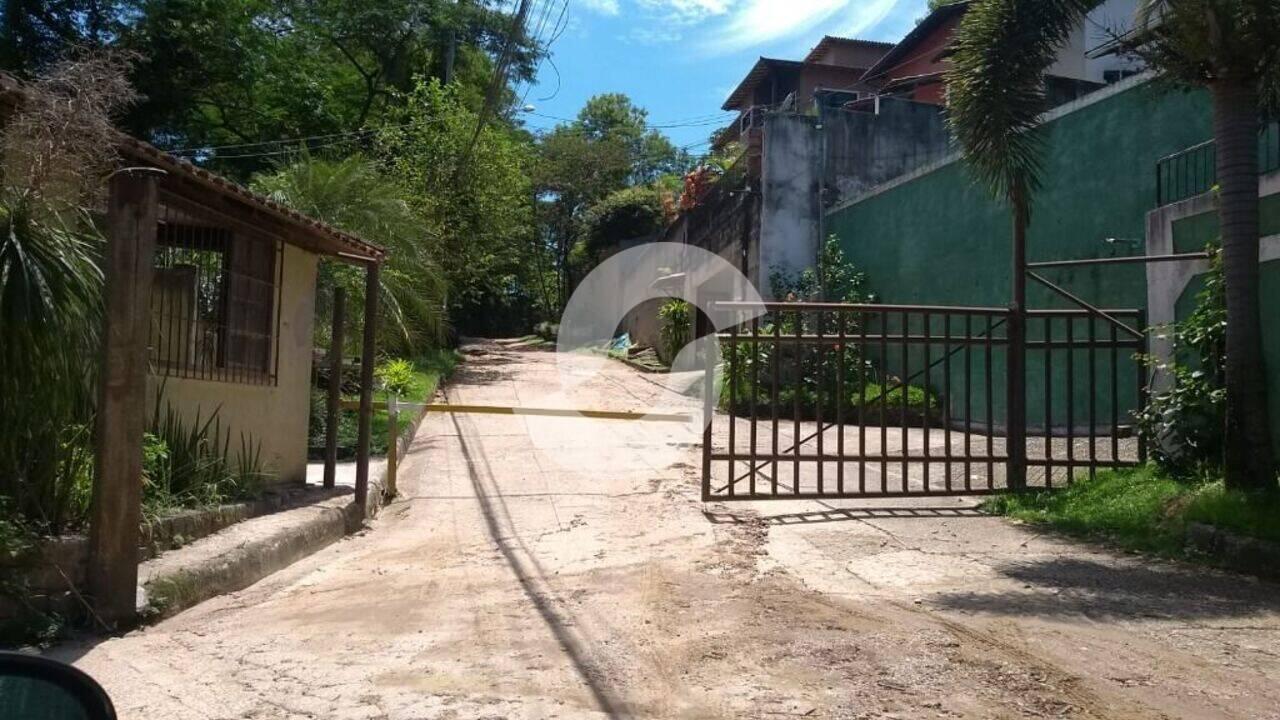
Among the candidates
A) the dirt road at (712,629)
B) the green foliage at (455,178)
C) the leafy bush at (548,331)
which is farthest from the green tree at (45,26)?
the leafy bush at (548,331)

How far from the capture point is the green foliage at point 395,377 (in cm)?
1744

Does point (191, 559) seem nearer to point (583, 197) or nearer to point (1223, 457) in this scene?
point (1223, 457)

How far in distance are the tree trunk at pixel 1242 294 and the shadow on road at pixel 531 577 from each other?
5.59 m

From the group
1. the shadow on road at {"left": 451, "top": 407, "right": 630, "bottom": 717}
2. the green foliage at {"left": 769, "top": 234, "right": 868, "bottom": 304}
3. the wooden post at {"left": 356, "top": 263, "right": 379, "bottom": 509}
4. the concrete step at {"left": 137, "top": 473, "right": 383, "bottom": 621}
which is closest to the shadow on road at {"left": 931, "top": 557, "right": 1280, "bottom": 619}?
the shadow on road at {"left": 451, "top": 407, "right": 630, "bottom": 717}

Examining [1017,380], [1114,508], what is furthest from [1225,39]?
[1114,508]

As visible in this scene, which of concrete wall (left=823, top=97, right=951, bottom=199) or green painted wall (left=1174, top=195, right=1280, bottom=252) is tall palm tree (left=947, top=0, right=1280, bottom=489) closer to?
green painted wall (left=1174, top=195, right=1280, bottom=252)

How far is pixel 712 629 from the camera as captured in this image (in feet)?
17.5

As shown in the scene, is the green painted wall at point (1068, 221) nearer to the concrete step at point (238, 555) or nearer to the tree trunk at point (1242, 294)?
the tree trunk at point (1242, 294)

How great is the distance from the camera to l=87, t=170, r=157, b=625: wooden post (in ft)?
17.7

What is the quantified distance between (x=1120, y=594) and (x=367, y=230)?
13.0 metres

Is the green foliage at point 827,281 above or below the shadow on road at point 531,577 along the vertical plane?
above

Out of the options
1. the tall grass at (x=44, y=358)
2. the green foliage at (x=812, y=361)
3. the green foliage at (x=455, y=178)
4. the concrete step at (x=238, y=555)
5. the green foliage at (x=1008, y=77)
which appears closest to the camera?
the tall grass at (x=44, y=358)

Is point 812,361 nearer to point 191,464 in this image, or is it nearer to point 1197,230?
point 1197,230

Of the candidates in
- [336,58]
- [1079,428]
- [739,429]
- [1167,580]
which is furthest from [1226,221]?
→ [336,58]
